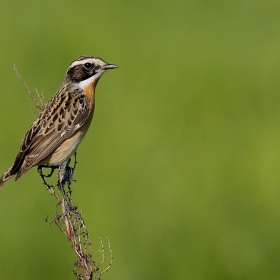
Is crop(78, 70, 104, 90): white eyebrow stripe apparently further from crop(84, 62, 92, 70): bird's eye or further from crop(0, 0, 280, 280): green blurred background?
crop(0, 0, 280, 280): green blurred background

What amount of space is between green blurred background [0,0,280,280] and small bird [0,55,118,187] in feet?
10.1

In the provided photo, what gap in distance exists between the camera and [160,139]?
16062 mm

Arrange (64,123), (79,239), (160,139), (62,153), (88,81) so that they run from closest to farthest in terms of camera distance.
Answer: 1. (79,239)
2. (62,153)
3. (64,123)
4. (88,81)
5. (160,139)

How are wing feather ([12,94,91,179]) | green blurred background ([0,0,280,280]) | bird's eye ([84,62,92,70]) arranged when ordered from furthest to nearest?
green blurred background ([0,0,280,280]) < bird's eye ([84,62,92,70]) < wing feather ([12,94,91,179])

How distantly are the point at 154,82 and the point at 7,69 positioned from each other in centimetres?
303

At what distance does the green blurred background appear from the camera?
1288cm

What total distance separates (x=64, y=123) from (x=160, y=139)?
6505mm

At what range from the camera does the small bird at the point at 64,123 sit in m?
9.47

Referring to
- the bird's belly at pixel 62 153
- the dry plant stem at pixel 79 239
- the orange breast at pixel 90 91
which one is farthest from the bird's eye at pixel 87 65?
the dry plant stem at pixel 79 239

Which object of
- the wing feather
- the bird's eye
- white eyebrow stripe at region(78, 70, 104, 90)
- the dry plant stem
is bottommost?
the dry plant stem

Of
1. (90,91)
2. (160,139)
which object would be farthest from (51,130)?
(160,139)

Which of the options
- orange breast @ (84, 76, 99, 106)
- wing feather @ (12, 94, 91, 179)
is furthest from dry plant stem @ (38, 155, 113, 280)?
orange breast @ (84, 76, 99, 106)

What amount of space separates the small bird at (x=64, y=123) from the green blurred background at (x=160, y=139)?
3.08 m

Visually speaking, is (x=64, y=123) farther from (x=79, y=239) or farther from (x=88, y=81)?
(x=79, y=239)
